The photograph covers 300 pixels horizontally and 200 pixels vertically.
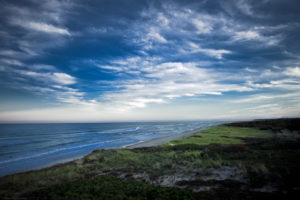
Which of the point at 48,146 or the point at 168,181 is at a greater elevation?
the point at 168,181

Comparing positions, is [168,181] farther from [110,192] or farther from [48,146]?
[48,146]

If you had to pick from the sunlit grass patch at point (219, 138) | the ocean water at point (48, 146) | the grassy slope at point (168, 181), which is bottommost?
the ocean water at point (48, 146)

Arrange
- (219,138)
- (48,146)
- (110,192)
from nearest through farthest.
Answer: (110,192), (219,138), (48,146)

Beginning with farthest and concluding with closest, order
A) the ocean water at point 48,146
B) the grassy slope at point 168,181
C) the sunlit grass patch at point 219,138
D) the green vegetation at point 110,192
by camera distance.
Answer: the sunlit grass patch at point 219,138, the ocean water at point 48,146, the grassy slope at point 168,181, the green vegetation at point 110,192

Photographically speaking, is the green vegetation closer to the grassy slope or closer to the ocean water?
the grassy slope

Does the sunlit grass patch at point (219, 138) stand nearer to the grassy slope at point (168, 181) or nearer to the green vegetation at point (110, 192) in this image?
the grassy slope at point (168, 181)

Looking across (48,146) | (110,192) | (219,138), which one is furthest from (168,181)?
(48,146)

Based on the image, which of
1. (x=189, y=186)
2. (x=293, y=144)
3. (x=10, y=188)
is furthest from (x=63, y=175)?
(x=293, y=144)

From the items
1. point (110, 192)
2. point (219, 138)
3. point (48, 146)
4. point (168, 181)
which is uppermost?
point (110, 192)

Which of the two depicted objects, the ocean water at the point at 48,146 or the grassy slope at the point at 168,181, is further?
the ocean water at the point at 48,146

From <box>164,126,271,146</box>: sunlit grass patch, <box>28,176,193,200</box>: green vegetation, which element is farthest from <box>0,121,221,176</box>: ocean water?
<box>164,126,271,146</box>: sunlit grass patch

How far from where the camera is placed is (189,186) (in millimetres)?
12664

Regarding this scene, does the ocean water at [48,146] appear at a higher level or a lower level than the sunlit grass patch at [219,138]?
lower

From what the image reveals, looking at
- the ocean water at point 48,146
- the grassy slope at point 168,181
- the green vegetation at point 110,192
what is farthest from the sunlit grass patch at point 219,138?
the green vegetation at point 110,192
